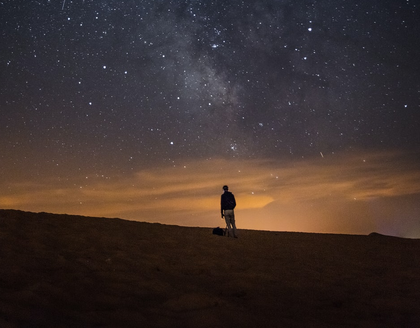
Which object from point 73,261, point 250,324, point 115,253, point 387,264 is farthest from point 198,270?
point 387,264

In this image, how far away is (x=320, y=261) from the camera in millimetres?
9023

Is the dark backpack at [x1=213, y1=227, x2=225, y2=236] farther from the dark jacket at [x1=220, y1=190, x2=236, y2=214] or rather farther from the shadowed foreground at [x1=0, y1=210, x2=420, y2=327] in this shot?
the shadowed foreground at [x1=0, y1=210, x2=420, y2=327]

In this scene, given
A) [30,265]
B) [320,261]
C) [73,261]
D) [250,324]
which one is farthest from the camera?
[320,261]

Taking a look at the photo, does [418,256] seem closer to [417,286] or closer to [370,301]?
[417,286]

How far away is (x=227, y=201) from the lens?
12.3 meters

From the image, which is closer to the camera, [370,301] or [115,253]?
[370,301]

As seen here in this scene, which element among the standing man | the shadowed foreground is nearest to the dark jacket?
the standing man

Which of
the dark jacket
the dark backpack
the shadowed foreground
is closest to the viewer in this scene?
the shadowed foreground

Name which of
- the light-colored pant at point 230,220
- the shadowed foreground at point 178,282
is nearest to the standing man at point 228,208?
the light-colored pant at point 230,220

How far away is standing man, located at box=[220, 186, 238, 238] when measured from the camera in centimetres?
1227

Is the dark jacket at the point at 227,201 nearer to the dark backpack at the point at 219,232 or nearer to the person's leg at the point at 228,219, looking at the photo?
the person's leg at the point at 228,219

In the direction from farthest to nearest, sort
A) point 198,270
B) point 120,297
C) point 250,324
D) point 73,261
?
point 198,270 < point 73,261 < point 120,297 < point 250,324

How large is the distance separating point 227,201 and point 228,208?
9.7 inches

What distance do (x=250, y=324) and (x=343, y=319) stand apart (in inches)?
53.5
